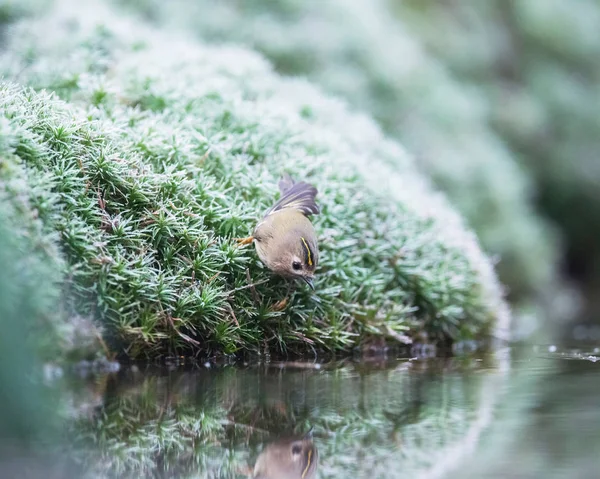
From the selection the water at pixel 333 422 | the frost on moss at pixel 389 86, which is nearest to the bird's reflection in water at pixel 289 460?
the water at pixel 333 422

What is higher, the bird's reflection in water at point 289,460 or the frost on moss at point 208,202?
the frost on moss at point 208,202

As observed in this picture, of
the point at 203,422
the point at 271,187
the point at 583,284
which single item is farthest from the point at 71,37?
the point at 583,284

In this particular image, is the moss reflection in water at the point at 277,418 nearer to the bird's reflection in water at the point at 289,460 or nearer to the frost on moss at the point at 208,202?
the bird's reflection in water at the point at 289,460

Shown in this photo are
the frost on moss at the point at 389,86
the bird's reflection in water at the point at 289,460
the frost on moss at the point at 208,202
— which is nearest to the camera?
the bird's reflection in water at the point at 289,460

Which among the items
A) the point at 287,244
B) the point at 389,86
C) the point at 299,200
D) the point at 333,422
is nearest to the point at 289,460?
the point at 333,422

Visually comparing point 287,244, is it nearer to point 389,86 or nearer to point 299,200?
point 299,200

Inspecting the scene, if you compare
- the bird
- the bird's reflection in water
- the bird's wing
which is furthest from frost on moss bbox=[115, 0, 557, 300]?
the bird's reflection in water
